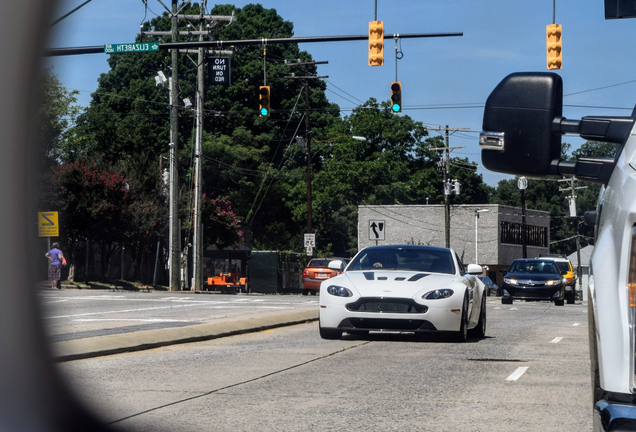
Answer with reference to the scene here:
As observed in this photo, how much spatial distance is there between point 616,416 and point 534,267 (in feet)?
93.4

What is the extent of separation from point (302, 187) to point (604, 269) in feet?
230

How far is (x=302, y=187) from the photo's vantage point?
242ft

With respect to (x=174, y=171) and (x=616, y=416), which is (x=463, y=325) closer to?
(x=616, y=416)

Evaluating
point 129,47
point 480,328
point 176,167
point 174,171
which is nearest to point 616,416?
point 480,328

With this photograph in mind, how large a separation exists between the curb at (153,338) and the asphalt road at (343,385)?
23 cm

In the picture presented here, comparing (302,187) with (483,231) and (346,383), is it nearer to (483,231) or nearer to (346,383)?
(483,231)

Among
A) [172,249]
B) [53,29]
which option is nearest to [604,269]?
[53,29]

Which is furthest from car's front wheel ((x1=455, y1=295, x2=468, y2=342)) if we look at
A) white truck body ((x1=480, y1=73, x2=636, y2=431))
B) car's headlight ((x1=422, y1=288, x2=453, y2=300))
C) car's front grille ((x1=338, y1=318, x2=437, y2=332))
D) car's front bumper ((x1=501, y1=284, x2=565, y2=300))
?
car's front bumper ((x1=501, y1=284, x2=565, y2=300))

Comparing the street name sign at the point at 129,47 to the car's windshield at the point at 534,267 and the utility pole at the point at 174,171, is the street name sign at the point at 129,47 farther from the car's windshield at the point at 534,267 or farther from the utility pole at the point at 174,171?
the utility pole at the point at 174,171

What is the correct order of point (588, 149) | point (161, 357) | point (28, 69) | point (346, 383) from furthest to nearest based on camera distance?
point (28, 69)
point (161, 357)
point (346, 383)
point (588, 149)

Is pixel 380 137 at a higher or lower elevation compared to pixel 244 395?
higher

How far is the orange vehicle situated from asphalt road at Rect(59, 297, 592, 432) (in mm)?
30784

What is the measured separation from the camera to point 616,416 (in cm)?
352

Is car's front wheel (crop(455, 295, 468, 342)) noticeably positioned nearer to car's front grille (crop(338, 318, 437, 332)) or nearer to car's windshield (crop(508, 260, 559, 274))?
car's front grille (crop(338, 318, 437, 332))
